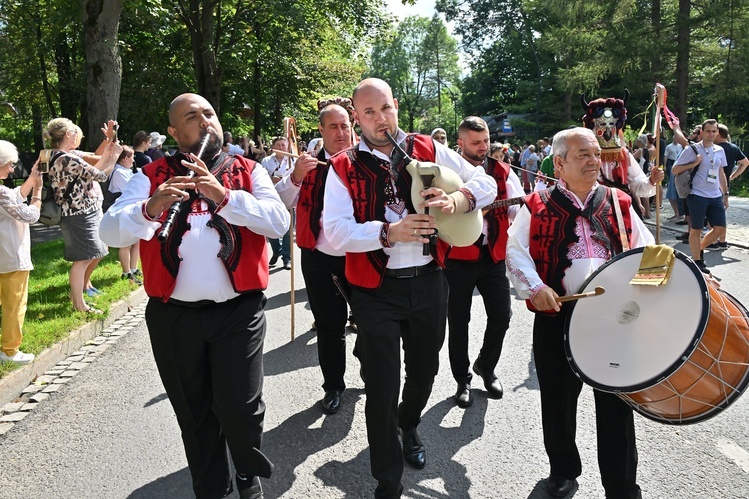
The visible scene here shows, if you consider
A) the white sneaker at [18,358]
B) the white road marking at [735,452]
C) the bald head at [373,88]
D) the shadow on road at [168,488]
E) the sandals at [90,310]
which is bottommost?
the shadow on road at [168,488]

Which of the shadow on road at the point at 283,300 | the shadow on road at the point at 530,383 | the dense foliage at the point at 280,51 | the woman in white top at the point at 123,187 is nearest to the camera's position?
the shadow on road at the point at 530,383

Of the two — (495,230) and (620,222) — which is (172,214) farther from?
(495,230)

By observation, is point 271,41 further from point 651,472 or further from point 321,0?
point 651,472

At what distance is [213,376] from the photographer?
3021 millimetres

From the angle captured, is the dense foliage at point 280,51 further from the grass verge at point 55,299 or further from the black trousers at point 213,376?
the black trousers at point 213,376

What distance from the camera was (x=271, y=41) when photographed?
69.5 feet

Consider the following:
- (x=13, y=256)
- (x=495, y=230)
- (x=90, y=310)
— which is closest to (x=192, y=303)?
(x=495, y=230)

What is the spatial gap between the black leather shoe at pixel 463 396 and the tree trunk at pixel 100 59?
30.6ft

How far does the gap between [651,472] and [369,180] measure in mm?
2243

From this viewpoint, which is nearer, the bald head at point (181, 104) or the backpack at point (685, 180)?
the bald head at point (181, 104)

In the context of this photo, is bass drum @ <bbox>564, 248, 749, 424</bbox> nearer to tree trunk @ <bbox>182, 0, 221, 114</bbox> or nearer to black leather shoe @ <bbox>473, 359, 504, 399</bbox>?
black leather shoe @ <bbox>473, 359, 504, 399</bbox>

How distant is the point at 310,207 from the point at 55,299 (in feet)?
14.5

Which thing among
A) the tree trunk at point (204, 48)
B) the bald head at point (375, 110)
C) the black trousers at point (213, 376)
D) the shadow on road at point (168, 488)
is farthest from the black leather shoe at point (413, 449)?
the tree trunk at point (204, 48)

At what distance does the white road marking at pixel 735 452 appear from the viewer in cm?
336
